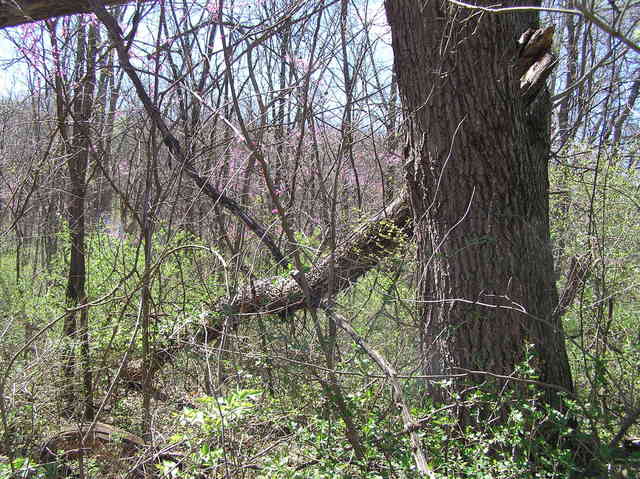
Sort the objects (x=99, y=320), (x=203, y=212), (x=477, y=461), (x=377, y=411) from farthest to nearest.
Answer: (x=203, y=212)
(x=99, y=320)
(x=377, y=411)
(x=477, y=461)

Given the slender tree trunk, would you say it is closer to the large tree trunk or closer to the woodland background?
the woodland background

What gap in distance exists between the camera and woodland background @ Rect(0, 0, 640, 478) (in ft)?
7.37

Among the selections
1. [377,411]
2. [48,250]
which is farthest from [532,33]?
[48,250]

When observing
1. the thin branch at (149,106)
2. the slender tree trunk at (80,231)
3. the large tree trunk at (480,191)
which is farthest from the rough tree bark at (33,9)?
the large tree trunk at (480,191)

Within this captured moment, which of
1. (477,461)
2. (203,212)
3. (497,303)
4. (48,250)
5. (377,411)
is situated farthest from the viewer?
(48,250)

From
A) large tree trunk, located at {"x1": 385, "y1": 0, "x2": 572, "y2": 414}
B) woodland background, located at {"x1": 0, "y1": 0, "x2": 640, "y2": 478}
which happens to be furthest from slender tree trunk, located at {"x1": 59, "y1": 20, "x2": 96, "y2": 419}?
large tree trunk, located at {"x1": 385, "y1": 0, "x2": 572, "y2": 414}

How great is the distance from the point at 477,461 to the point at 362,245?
1.65 m

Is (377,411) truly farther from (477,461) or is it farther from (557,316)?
(557,316)

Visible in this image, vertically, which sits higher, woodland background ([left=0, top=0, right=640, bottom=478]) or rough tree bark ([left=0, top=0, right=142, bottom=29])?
rough tree bark ([left=0, top=0, right=142, bottom=29])

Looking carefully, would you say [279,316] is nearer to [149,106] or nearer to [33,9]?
[149,106]

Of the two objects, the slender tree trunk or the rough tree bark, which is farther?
the slender tree trunk

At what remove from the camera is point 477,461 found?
222 centimetres

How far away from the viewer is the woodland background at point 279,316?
2.25 m

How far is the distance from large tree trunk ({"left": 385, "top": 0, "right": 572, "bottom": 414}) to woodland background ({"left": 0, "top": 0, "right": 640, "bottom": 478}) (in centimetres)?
19
